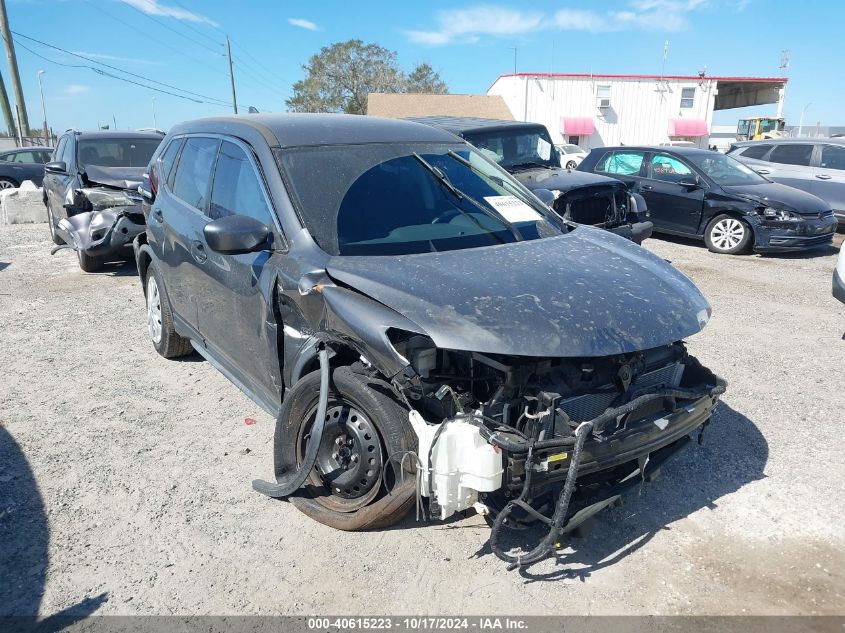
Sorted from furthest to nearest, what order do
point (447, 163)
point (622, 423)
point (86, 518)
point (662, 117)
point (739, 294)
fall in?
point (662, 117)
point (739, 294)
point (447, 163)
point (86, 518)
point (622, 423)

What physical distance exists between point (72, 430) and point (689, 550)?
3.79m

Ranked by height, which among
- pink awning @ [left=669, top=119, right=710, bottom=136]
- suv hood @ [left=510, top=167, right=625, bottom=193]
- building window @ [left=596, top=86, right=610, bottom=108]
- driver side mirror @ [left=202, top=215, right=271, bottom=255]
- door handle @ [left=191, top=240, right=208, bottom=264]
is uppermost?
building window @ [left=596, top=86, right=610, bottom=108]

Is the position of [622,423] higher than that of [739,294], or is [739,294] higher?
[622,423]


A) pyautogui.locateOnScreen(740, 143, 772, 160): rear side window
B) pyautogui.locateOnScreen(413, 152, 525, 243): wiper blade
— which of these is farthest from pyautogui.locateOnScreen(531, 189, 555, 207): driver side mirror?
pyautogui.locateOnScreen(740, 143, 772, 160): rear side window

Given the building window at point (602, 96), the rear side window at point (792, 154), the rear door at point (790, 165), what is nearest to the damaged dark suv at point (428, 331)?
the rear door at point (790, 165)

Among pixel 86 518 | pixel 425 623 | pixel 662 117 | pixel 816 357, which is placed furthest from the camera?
pixel 662 117

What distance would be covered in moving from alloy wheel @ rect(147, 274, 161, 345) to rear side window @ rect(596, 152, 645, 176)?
8.80m

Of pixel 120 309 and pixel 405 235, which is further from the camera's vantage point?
pixel 120 309

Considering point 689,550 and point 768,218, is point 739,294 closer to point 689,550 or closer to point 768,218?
point 768,218

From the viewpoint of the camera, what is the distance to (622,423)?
2.76 m

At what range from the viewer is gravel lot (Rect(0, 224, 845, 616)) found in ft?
8.96

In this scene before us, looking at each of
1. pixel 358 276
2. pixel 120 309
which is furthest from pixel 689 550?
pixel 120 309

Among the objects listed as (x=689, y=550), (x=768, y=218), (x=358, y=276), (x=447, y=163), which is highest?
(x=447, y=163)

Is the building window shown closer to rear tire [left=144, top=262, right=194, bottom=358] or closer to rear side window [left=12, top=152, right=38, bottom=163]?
rear side window [left=12, top=152, right=38, bottom=163]
